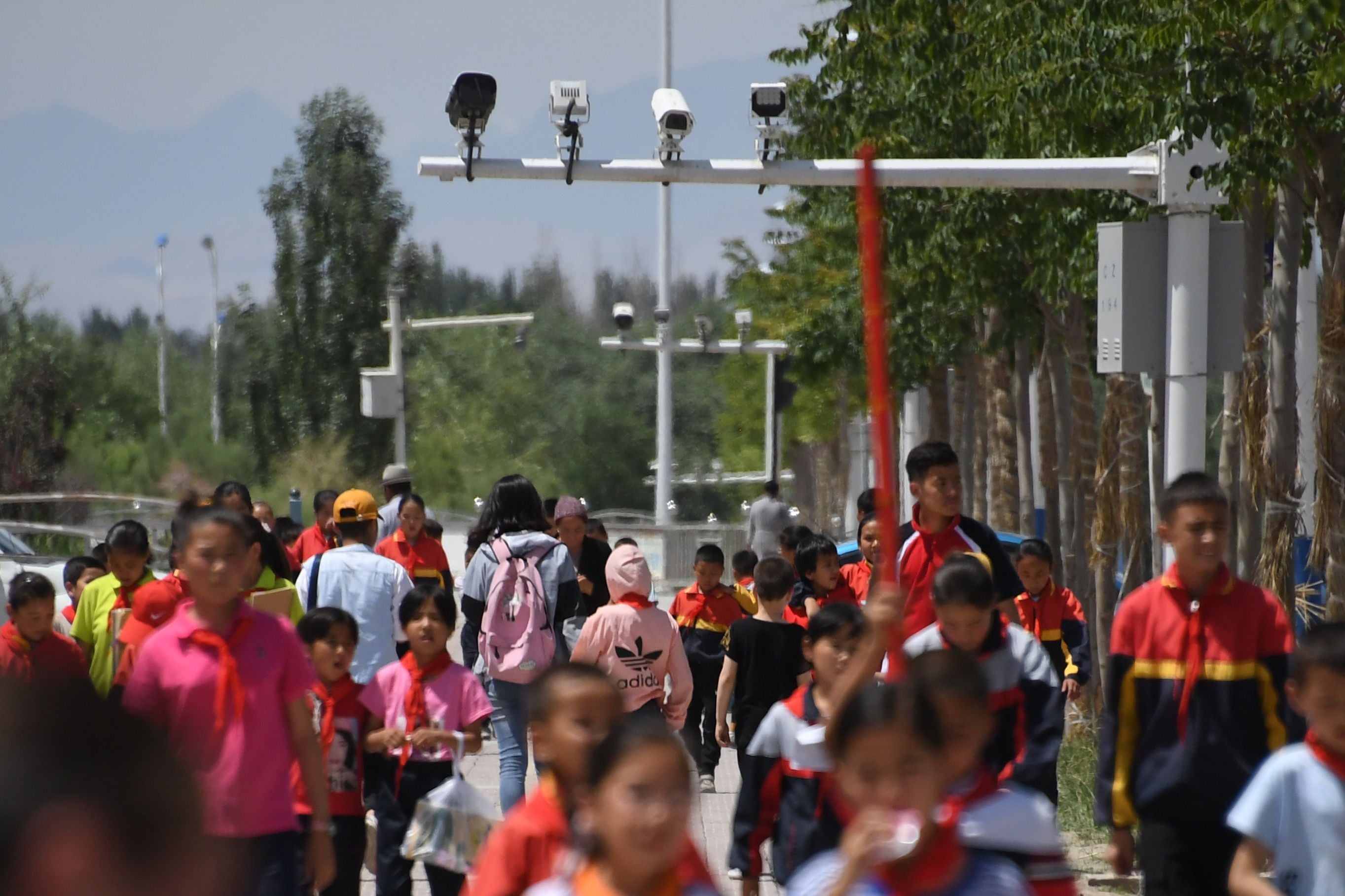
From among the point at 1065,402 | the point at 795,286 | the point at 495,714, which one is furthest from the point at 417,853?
the point at 795,286

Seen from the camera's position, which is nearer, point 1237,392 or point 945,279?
point 1237,392

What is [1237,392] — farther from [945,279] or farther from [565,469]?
[565,469]

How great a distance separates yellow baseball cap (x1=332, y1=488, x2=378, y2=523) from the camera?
8391 millimetres

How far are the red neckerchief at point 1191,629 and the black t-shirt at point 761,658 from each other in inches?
148

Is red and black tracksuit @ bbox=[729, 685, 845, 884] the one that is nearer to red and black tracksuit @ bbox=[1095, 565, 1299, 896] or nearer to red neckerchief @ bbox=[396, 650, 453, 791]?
red and black tracksuit @ bbox=[1095, 565, 1299, 896]

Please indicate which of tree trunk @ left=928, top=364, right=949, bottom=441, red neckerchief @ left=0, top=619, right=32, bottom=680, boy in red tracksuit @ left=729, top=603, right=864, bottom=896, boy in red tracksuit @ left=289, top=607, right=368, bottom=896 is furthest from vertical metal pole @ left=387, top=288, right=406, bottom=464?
boy in red tracksuit @ left=729, top=603, right=864, bottom=896

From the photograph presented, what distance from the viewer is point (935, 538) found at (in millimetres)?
6379

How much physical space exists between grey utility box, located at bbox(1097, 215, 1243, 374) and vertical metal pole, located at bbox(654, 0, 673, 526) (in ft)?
85.3

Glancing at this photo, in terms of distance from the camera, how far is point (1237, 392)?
10797 millimetres

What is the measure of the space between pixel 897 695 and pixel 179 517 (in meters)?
3.53

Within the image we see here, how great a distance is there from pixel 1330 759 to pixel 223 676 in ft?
9.65

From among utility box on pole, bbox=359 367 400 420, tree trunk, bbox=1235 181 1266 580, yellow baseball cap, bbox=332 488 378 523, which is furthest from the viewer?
utility box on pole, bbox=359 367 400 420

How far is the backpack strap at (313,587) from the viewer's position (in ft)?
26.8

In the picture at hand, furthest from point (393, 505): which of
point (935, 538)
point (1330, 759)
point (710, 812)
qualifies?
point (1330, 759)
